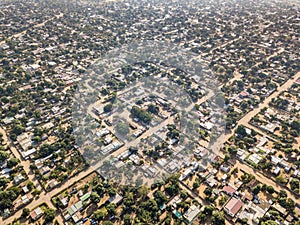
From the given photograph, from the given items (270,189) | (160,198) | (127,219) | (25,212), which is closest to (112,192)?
(127,219)

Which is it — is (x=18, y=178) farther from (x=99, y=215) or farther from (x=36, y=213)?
(x=99, y=215)

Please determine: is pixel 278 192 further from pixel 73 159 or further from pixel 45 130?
pixel 45 130

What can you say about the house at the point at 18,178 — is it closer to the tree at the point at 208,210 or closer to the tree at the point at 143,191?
the tree at the point at 143,191

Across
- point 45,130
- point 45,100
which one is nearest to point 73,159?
point 45,130

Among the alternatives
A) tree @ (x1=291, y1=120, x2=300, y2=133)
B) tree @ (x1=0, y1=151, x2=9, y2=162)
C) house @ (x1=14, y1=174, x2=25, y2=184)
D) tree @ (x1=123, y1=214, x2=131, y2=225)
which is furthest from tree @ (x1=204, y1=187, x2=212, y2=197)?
tree @ (x1=0, y1=151, x2=9, y2=162)

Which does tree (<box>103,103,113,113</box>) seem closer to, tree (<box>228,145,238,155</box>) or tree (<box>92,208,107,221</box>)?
tree (<box>92,208,107,221</box>)

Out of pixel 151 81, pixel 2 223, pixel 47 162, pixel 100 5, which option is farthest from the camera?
pixel 100 5
